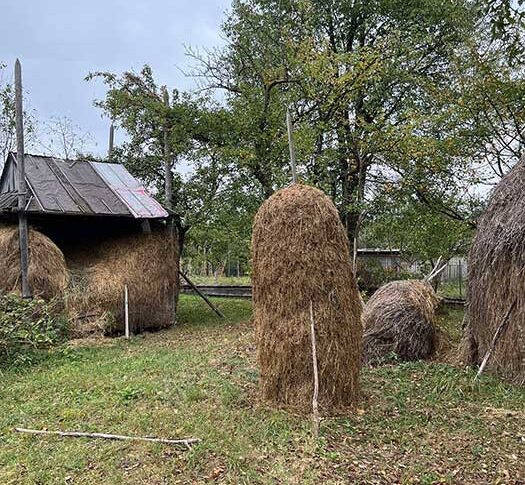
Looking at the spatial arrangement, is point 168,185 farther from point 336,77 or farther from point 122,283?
point 336,77

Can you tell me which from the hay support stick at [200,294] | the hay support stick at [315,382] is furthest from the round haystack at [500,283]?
the hay support stick at [200,294]

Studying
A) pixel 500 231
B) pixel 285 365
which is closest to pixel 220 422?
pixel 285 365

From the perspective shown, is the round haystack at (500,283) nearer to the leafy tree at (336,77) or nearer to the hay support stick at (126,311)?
the leafy tree at (336,77)

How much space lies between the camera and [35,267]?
29.1ft

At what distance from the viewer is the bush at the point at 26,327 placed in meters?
6.93

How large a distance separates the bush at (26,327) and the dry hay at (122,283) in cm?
57

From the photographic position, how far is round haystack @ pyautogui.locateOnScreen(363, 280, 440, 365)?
682cm

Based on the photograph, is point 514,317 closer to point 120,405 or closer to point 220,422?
point 220,422

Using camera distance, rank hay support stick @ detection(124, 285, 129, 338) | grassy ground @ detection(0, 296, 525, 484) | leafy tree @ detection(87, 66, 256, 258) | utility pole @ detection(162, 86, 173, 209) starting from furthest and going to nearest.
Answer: utility pole @ detection(162, 86, 173, 209)
leafy tree @ detection(87, 66, 256, 258)
hay support stick @ detection(124, 285, 129, 338)
grassy ground @ detection(0, 296, 525, 484)

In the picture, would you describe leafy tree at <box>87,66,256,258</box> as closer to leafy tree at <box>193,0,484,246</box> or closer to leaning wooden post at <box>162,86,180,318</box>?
leaning wooden post at <box>162,86,180,318</box>

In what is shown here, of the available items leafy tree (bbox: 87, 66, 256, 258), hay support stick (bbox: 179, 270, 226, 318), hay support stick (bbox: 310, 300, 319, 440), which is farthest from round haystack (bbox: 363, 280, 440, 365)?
hay support stick (bbox: 179, 270, 226, 318)

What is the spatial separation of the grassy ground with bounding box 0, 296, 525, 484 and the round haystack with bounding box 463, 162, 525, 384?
387 mm

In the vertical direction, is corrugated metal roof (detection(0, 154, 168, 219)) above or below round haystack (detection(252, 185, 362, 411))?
above

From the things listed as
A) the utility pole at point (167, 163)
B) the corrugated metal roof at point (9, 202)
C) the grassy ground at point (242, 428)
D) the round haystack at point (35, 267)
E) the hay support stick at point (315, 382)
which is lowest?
the grassy ground at point (242, 428)
